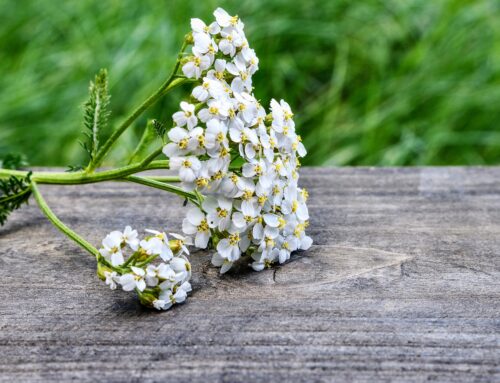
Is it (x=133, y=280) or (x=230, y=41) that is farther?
(x=230, y=41)

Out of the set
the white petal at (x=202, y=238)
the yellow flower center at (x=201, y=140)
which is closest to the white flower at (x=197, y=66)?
the yellow flower center at (x=201, y=140)

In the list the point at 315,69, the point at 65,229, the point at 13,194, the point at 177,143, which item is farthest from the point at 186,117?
the point at 315,69

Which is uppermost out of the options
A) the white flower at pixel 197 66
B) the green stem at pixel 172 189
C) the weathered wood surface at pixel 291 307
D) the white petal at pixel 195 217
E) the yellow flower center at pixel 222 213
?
the white flower at pixel 197 66

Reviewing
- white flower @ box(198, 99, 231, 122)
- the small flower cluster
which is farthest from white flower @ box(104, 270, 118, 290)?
white flower @ box(198, 99, 231, 122)

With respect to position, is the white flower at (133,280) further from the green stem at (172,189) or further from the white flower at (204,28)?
the white flower at (204,28)

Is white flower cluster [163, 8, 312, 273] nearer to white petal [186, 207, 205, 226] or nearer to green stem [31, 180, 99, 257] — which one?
white petal [186, 207, 205, 226]

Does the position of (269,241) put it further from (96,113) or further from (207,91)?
(96,113)
